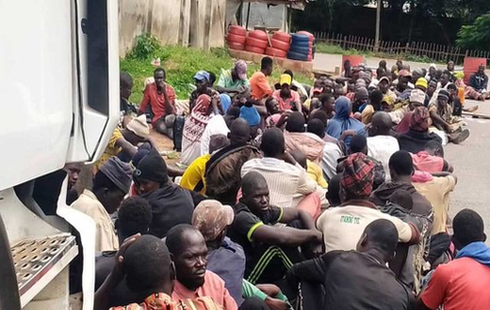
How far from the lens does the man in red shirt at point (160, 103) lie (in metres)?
11.2

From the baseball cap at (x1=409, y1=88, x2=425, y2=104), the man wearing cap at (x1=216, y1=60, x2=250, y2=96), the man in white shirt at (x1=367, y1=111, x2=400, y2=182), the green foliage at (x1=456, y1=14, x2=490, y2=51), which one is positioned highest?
the man in white shirt at (x1=367, y1=111, x2=400, y2=182)

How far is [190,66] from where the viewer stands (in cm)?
1717

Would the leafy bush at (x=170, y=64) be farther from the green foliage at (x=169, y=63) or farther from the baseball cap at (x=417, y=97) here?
the baseball cap at (x=417, y=97)

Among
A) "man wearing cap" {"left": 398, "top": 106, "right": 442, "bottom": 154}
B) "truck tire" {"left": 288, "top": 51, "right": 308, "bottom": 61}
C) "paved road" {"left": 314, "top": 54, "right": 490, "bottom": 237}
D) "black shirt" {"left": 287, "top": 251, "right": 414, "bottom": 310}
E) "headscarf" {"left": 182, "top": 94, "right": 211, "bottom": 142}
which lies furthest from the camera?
"truck tire" {"left": 288, "top": 51, "right": 308, "bottom": 61}

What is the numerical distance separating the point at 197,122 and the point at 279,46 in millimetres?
15252

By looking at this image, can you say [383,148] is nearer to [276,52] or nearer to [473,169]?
[473,169]

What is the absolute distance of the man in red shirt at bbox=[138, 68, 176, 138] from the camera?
36.7 ft

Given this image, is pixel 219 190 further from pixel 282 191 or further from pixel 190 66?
pixel 190 66

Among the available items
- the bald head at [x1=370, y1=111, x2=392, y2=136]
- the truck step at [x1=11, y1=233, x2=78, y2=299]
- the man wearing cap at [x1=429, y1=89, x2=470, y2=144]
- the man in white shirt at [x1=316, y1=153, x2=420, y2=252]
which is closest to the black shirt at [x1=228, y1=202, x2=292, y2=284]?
the man in white shirt at [x1=316, y1=153, x2=420, y2=252]

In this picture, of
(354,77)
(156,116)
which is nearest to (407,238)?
(156,116)

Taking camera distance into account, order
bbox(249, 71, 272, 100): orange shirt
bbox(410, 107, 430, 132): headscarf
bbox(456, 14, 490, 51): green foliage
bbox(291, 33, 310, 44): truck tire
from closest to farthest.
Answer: bbox(410, 107, 430, 132): headscarf
bbox(249, 71, 272, 100): orange shirt
bbox(291, 33, 310, 44): truck tire
bbox(456, 14, 490, 51): green foliage

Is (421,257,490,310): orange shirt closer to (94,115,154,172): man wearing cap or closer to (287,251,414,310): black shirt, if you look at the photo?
(287,251,414,310): black shirt

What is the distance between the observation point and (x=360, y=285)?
3.87 metres

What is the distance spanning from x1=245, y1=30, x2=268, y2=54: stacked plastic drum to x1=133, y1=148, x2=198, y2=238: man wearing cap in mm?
18573
